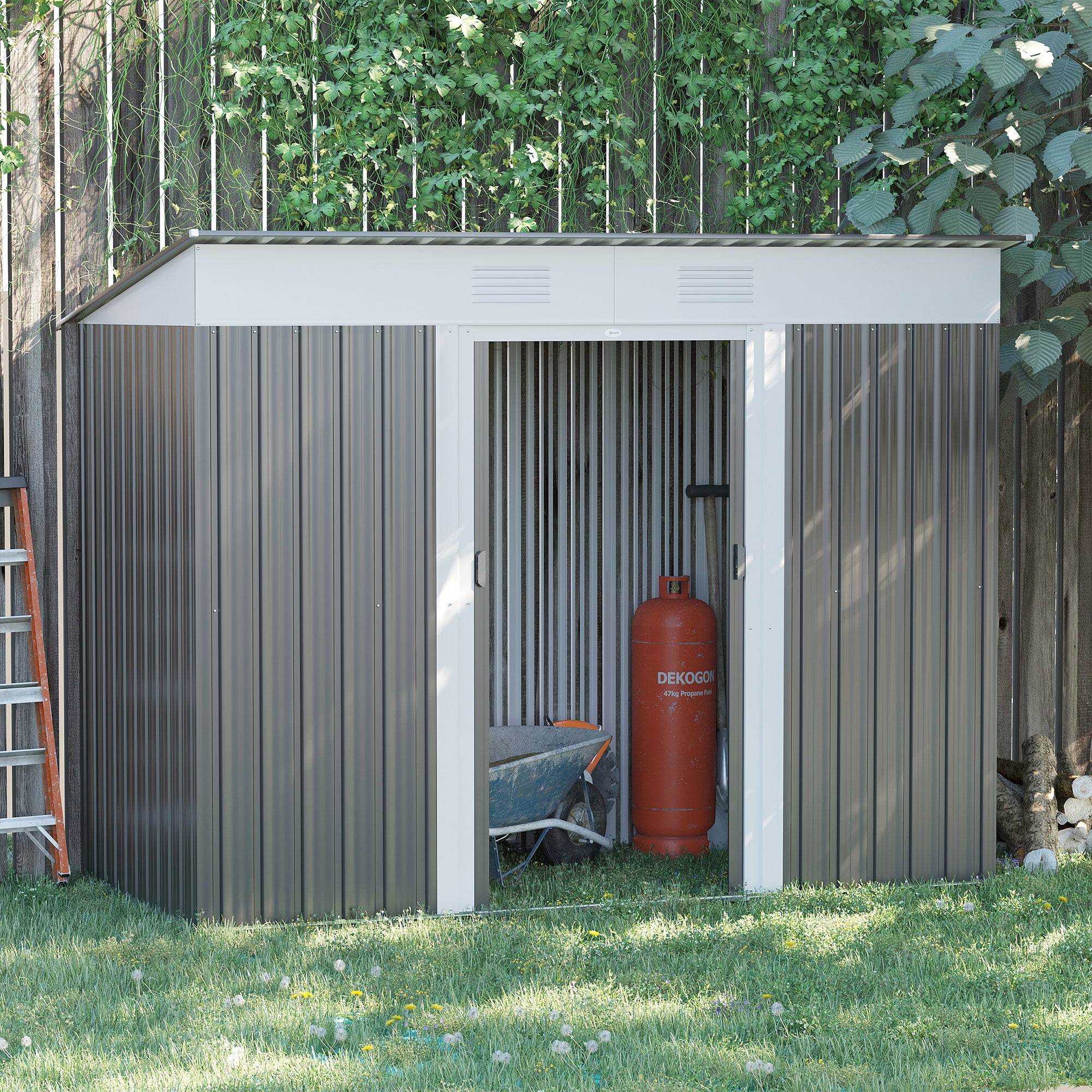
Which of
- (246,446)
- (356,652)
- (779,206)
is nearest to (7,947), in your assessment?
(356,652)

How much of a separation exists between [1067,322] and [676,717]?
7.44ft

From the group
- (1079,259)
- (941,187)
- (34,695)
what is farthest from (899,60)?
(34,695)

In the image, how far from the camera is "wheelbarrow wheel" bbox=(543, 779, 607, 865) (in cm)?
573

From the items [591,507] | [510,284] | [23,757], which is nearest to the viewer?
[510,284]

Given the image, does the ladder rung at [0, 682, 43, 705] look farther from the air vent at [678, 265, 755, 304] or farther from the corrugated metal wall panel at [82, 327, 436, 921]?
the air vent at [678, 265, 755, 304]

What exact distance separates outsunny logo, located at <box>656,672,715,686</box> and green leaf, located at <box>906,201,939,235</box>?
6.71 feet

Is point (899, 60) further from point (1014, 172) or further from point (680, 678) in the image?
point (680, 678)

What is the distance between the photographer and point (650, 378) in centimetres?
640

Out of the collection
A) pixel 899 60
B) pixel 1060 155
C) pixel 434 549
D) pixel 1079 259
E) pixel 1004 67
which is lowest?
pixel 434 549

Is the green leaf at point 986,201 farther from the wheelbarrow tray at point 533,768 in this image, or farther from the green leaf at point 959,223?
the wheelbarrow tray at point 533,768

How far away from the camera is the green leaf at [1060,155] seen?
519 centimetres

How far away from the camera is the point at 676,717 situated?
5.96m

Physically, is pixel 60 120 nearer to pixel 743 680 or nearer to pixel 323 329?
pixel 323 329

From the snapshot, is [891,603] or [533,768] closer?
[891,603]
